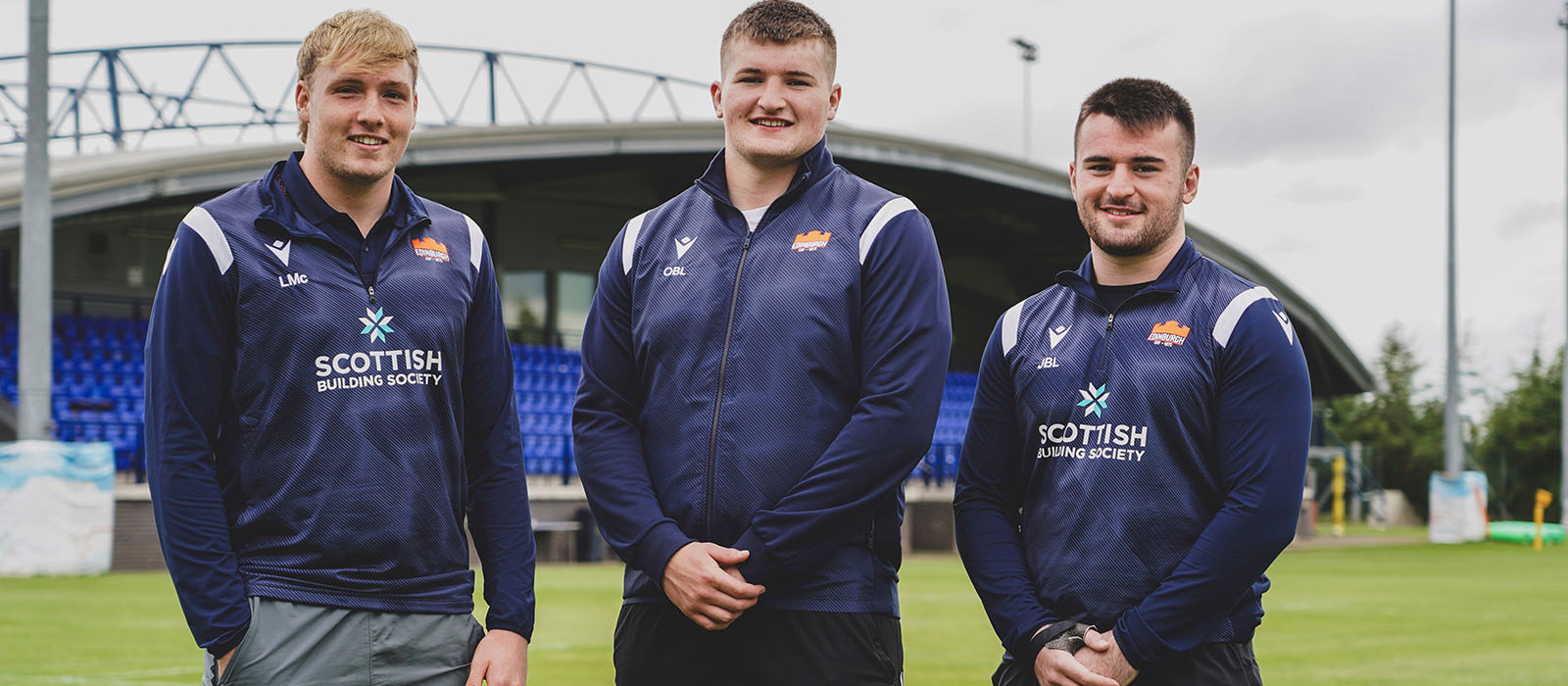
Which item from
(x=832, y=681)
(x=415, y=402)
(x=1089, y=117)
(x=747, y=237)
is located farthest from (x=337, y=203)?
(x=1089, y=117)

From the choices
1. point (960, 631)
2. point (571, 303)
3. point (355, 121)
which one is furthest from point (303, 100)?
point (571, 303)

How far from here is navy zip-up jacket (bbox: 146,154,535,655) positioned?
2.96 m

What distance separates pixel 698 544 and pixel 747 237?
2.37 ft

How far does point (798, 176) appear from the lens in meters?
3.47

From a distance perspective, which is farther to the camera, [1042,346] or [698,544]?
[1042,346]

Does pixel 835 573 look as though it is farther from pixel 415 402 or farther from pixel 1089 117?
pixel 1089 117

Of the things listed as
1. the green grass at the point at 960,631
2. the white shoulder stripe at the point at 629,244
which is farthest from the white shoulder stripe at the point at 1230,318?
the green grass at the point at 960,631

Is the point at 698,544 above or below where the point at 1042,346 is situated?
below

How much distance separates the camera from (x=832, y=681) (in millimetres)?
3180

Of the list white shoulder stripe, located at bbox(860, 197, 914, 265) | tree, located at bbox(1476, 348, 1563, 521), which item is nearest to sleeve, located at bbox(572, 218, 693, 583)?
white shoulder stripe, located at bbox(860, 197, 914, 265)

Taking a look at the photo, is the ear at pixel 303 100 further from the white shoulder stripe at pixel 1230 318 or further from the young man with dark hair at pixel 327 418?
the white shoulder stripe at pixel 1230 318

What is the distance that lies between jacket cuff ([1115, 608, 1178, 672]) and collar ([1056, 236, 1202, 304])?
72 cm

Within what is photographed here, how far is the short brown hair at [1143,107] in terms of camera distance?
11.1 feet

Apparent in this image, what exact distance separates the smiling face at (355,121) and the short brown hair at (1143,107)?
60.7 inches
